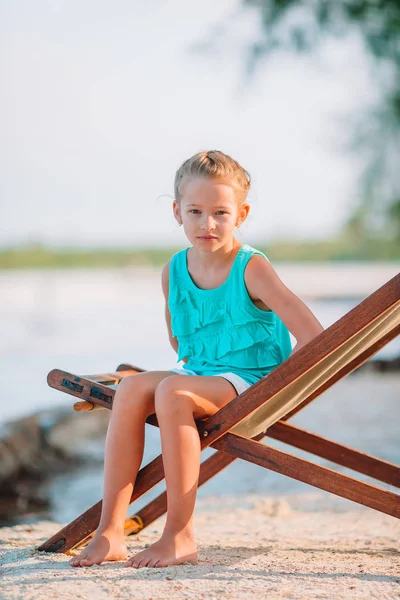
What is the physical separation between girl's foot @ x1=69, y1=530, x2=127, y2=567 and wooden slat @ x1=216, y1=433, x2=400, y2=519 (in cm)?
44

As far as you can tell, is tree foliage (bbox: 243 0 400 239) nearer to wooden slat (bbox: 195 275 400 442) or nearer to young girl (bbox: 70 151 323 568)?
young girl (bbox: 70 151 323 568)

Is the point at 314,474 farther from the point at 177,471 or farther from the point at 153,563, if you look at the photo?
the point at 153,563

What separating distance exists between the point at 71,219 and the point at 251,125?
17.7m

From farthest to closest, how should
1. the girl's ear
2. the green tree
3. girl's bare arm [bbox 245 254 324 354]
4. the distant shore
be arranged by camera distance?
the distant shore
the green tree
the girl's ear
girl's bare arm [bbox 245 254 324 354]

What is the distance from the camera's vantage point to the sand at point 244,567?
2.29 metres

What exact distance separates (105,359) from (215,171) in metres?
10.4

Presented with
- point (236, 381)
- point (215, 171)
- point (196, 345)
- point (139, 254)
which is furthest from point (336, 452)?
point (139, 254)

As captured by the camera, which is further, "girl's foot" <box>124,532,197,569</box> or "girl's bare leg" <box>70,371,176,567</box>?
"girl's bare leg" <box>70,371,176,567</box>

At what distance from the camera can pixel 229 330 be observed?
2904 millimetres

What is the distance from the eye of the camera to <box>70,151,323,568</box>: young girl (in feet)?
8.28

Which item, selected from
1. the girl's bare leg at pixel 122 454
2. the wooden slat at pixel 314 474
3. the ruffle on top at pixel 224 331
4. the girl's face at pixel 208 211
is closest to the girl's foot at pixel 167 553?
the girl's bare leg at pixel 122 454

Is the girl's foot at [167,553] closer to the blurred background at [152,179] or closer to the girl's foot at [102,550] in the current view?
the girl's foot at [102,550]

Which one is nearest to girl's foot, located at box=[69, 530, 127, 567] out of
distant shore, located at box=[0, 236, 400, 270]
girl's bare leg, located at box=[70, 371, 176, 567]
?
girl's bare leg, located at box=[70, 371, 176, 567]

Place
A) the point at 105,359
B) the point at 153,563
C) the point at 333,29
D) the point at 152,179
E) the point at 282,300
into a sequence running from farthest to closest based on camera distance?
the point at 152,179, the point at 105,359, the point at 333,29, the point at 282,300, the point at 153,563
